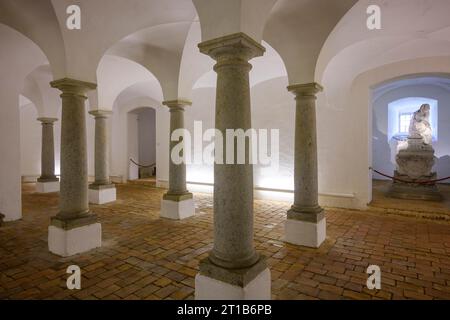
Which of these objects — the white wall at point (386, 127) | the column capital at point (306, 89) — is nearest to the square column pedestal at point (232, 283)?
the column capital at point (306, 89)

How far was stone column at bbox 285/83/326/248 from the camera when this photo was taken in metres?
4.33

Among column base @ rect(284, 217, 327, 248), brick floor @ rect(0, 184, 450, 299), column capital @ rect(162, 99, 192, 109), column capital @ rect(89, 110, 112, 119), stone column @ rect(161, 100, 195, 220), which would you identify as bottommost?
brick floor @ rect(0, 184, 450, 299)

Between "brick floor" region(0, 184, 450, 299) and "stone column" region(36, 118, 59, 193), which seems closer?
"brick floor" region(0, 184, 450, 299)

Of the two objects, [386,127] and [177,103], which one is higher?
[386,127]

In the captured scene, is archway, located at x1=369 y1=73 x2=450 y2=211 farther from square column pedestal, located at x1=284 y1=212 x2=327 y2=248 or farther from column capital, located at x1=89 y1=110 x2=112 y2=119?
column capital, located at x1=89 y1=110 x2=112 y2=119

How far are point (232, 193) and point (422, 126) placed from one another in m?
8.91

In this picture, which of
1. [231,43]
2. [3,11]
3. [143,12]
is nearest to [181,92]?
[143,12]

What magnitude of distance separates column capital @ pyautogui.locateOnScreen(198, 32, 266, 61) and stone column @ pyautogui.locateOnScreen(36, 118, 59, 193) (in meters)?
9.80

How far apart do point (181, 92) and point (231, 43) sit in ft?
12.3

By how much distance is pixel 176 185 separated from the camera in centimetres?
618

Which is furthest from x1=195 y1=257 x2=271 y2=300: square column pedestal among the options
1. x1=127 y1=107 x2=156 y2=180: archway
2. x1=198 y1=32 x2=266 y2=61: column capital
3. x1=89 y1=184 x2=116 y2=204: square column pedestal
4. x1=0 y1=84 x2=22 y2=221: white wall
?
x1=127 y1=107 x2=156 y2=180: archway

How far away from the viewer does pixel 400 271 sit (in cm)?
345

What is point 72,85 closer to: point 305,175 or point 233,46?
point 233,46

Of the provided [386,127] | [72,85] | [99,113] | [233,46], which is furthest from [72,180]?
[386,127]
